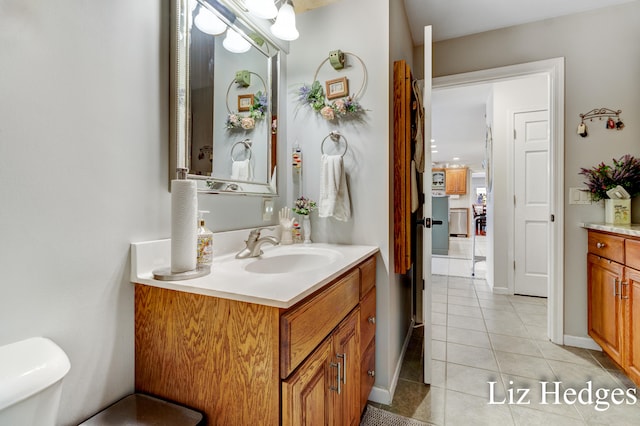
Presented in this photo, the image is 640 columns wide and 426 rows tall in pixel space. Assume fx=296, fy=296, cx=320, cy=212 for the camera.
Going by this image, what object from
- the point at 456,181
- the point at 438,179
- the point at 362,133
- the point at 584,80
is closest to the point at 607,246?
the point at 584,80

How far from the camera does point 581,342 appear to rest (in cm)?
223

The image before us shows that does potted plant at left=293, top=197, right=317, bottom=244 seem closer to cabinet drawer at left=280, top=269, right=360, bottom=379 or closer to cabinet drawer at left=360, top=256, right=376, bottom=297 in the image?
cabinet drawer at left=360, top=256, right=376, bottom=297

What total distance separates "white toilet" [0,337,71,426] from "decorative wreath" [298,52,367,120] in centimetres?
151

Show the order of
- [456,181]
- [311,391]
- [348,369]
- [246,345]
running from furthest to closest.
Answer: [456,181], [348,369], [311,391], [246,345]

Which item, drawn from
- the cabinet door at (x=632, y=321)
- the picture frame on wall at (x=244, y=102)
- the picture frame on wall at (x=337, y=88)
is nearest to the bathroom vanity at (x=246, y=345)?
the picture frame on wall at (x=244, y=102)

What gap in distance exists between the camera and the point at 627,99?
6.96 feet

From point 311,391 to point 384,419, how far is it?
873mm

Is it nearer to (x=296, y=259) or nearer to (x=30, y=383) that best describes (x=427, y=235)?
(x=296, y=259)

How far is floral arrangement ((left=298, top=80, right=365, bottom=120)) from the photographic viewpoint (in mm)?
1674

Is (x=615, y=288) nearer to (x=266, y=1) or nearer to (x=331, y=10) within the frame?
(x=331, y=10)

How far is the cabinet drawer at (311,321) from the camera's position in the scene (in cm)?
76

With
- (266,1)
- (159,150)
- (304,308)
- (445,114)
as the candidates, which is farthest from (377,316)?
(445,114)

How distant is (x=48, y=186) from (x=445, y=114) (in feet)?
16.2

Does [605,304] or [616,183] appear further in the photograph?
[616,183]
